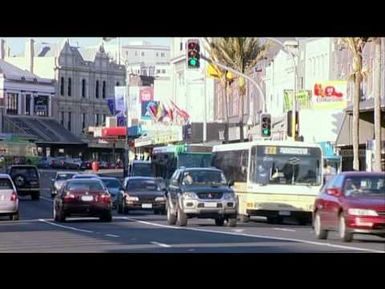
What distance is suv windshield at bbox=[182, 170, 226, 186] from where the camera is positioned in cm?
3200

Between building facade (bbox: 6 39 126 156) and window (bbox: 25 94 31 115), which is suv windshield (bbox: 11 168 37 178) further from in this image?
building facade (bbox: 6 39 126 156)

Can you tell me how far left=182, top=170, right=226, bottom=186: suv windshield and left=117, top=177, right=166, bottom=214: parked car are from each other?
9748 millimetres

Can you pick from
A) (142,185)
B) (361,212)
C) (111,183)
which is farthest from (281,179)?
(111,183)

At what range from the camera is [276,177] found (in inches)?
1355

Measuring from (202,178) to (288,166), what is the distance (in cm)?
372

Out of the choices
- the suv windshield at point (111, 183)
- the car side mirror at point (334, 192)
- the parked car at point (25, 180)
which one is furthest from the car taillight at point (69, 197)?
the parked car at point (25, 180)

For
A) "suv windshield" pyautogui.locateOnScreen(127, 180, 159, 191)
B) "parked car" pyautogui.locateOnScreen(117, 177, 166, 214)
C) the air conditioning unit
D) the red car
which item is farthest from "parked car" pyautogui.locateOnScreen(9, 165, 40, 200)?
the air conditioning unit

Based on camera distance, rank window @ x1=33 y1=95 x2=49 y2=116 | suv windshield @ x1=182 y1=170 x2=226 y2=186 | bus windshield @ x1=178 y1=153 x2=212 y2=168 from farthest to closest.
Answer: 1. window @ x1=33 y1=95 x2=49 y2=116
2. bus windshield @ x1=178 y1=153 x2=212 y2=168
3. suv windshield @ x1=182 y1=170 x2=226 y2=186

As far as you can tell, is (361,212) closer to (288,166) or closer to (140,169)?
(288,166)

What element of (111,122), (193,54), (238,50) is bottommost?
(193,54)

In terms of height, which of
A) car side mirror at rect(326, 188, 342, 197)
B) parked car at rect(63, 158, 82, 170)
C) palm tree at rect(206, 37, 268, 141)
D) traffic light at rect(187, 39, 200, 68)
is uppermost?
palm tree at rect(206, 37, 268, 141)

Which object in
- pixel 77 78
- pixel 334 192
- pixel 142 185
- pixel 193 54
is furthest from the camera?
pixel 77 78

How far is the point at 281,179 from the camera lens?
34.4 metres
